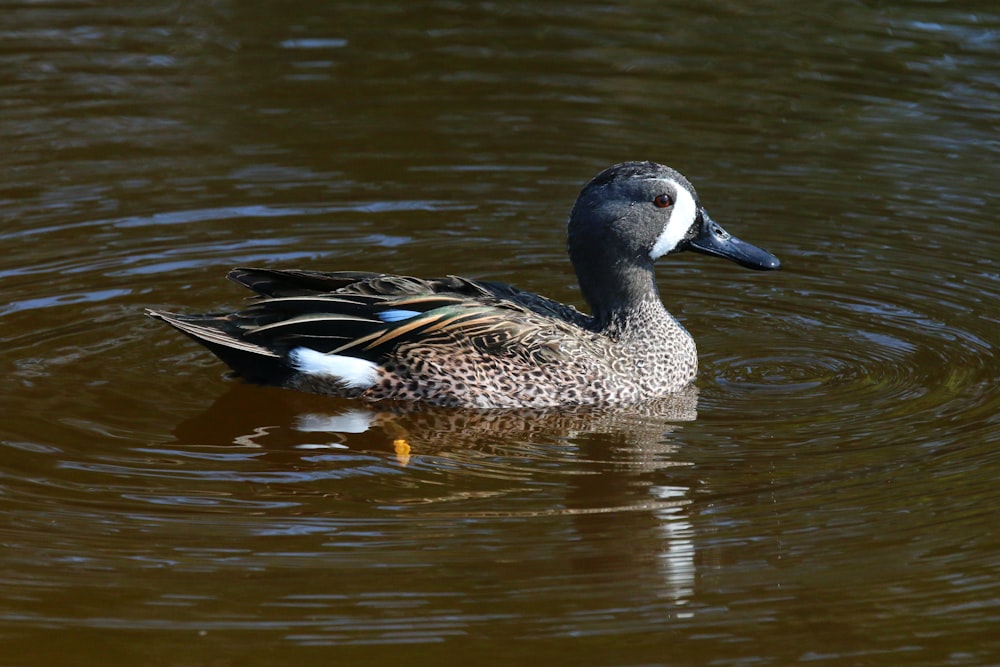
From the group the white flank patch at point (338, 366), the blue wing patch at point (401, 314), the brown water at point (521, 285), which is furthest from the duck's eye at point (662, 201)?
the white flank patch at point (338, 366)

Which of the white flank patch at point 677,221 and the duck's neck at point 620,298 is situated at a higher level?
the white flank patch at point 677,221

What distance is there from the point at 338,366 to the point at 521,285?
6.90ft

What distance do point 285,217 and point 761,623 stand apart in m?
6.08

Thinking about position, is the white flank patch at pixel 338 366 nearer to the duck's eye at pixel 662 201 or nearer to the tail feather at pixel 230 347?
the tail feather at pixel 230 347

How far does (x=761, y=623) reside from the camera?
595 cm

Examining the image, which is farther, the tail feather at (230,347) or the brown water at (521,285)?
the tail feather at (230,347)

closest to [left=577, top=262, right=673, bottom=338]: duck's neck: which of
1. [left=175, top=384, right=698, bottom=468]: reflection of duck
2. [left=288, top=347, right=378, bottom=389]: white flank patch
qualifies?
[left=175, top=384, right=698, bottom=468]: reflection of duck

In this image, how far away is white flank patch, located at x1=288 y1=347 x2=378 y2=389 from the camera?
852 centimetres

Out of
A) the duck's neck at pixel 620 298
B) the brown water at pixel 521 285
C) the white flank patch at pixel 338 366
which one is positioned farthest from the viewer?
the duck's neck at pixel 620 298

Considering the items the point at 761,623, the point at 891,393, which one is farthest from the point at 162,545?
the point at 891,393

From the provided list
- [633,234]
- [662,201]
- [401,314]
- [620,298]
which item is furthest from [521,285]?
[401,314]

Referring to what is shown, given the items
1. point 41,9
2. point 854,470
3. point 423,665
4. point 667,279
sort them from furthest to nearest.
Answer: point 41,9 < point 667,279 < point 854,470 < point 423,665

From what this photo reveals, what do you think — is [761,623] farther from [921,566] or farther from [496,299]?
[496,299]

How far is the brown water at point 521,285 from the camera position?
607 centimetres
